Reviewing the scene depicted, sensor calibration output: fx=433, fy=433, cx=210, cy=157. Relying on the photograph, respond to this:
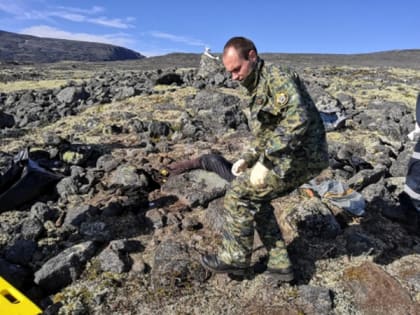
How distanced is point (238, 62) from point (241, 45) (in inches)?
5.4

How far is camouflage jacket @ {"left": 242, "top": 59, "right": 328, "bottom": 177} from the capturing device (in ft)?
11.3


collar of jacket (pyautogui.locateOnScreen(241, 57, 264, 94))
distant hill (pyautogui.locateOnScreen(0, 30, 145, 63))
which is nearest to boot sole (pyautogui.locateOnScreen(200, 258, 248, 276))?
collar of jacket (pyautogui.locateOnScreen(241, 57, 264, 94))

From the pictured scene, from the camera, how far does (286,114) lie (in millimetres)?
3488

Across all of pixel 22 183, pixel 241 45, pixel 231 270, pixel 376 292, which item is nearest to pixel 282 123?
pixel 241 45

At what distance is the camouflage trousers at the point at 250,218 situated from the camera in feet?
12.5

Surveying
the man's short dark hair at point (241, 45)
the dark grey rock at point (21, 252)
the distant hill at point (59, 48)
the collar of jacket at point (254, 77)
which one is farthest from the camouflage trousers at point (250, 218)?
the distant hill at point (59, 48)

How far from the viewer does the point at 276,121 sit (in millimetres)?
3691

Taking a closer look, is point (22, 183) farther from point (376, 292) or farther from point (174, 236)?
point (376, 292)

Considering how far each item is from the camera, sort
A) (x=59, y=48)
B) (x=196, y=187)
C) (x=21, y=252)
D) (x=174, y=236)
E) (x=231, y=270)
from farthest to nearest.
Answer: (x=59, y=48), (x=196, y=187), (x=174, y=236), (x=21, y=252), (x=231, y=270)

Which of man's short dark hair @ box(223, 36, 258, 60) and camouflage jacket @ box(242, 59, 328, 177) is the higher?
man's short dark hair @ box(223, 36, 258, 60)

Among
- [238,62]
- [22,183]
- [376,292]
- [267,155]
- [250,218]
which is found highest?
[238,62]

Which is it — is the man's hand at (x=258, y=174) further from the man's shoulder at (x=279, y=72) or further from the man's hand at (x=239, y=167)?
the man's shoulder at (x=279, y=72)

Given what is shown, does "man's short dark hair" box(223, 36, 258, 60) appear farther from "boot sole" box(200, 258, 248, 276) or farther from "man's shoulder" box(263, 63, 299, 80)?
"boot sole" box(200, 258, 248, 276)

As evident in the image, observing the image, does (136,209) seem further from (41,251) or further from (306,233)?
(306,233)
